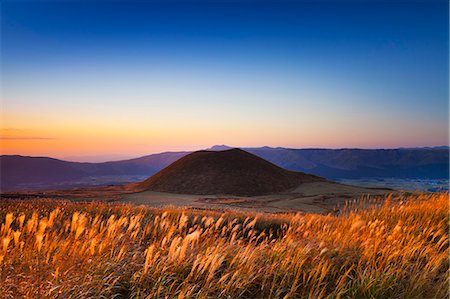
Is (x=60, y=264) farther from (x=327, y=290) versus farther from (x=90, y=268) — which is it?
(x=327, y=290)

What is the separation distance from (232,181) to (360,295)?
3972 centimetres

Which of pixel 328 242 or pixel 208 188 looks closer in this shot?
pixel 328 242

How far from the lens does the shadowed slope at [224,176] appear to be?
42.5 meters

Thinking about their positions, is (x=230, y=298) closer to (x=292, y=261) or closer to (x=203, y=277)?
(x=203, y=277)

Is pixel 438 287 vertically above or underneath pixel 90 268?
underneath

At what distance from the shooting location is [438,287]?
15.8 ft

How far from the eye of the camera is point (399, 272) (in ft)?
16.9

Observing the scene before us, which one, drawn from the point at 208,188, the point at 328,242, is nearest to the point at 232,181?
the point at 208,188

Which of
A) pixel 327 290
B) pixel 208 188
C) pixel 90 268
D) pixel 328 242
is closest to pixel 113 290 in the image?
pixel 90 268

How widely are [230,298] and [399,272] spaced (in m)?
2.77

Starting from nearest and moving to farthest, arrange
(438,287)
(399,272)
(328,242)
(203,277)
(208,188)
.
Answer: (203,277) → (438,287) → (399,272) → (328,242) → (208,188)

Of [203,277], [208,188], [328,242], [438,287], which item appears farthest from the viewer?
[208,188]

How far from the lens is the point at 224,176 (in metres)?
45.7

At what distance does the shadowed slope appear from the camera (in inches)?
1673
